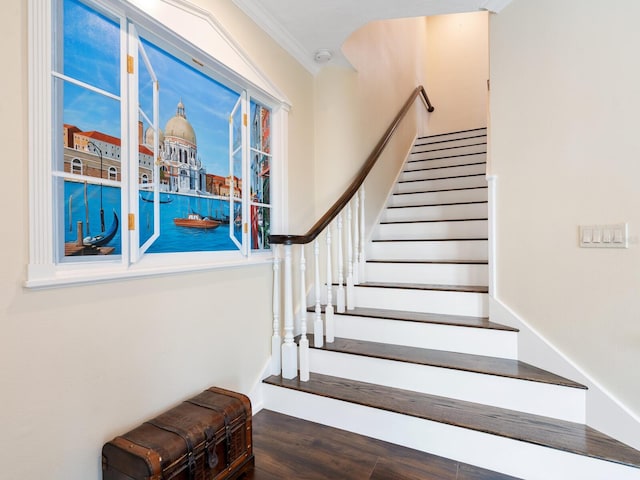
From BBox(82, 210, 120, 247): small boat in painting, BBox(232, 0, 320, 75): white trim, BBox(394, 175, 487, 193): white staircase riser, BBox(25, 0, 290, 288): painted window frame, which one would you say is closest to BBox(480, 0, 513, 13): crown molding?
BBox(232, 0, 320, 75): white trim

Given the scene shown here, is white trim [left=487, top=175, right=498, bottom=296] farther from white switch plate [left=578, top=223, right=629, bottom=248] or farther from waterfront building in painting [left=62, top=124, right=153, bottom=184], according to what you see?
waterfront building in painting [left=62, top=124, right=153, bottom=184]

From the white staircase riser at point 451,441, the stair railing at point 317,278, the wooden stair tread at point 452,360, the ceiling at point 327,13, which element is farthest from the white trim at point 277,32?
the white staircase riser at point 451,441

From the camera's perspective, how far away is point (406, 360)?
6.32 ft

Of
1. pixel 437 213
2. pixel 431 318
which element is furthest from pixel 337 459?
pixel 437 213

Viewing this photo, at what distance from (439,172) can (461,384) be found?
265 cm

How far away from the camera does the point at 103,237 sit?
129 cm

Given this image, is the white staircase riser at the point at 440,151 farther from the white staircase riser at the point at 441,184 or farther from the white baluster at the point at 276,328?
the white baluster at the point at 276,328

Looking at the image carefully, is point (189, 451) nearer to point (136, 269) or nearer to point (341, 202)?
point (136, 269)

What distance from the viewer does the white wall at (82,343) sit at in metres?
1.03

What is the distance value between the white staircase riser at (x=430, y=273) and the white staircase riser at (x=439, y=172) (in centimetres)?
157

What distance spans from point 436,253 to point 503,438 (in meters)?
1.56

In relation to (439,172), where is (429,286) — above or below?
below

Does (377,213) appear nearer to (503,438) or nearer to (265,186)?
(265,186)

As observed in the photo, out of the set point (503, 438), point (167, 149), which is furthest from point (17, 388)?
point (503, 438)
